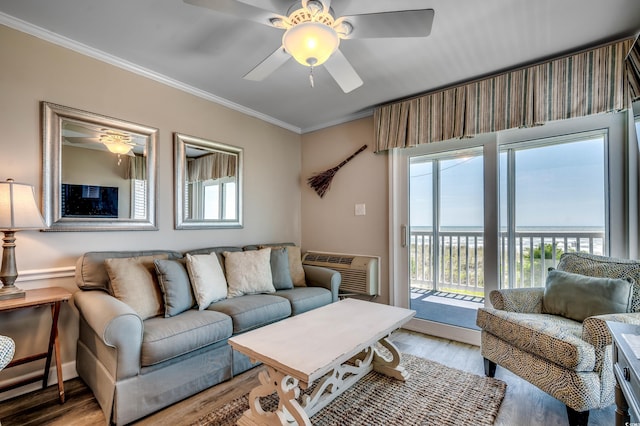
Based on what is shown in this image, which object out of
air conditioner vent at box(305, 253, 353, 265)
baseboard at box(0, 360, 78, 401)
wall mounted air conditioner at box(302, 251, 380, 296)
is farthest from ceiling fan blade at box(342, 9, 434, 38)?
baseboard at box(0, 360, 78, 401)

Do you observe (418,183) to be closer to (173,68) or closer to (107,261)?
(173,68)

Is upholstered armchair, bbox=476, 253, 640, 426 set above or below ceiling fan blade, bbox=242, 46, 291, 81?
below

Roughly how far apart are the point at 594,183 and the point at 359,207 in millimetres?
2093

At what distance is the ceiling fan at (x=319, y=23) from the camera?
1.43m

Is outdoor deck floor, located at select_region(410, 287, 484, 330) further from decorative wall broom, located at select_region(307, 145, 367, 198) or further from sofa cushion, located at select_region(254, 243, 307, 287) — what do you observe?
decorative wall broom, located at select_region(307, 145, 367, 198)

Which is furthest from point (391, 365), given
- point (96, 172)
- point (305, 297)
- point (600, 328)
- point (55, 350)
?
Result: point (96, 172)

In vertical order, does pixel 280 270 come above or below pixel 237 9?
below

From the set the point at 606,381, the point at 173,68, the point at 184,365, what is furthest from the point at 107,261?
the point at 606,381

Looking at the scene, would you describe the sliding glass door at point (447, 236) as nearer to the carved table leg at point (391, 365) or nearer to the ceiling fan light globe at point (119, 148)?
the carved table leg at point (391, 365)

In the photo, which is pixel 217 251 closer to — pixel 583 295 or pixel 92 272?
pixel 92 272

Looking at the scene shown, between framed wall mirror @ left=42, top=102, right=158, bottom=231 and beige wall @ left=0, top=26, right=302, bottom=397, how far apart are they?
59 mm

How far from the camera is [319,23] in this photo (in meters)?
1.47

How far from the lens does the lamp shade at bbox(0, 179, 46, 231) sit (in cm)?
169

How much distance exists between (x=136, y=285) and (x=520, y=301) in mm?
2788
